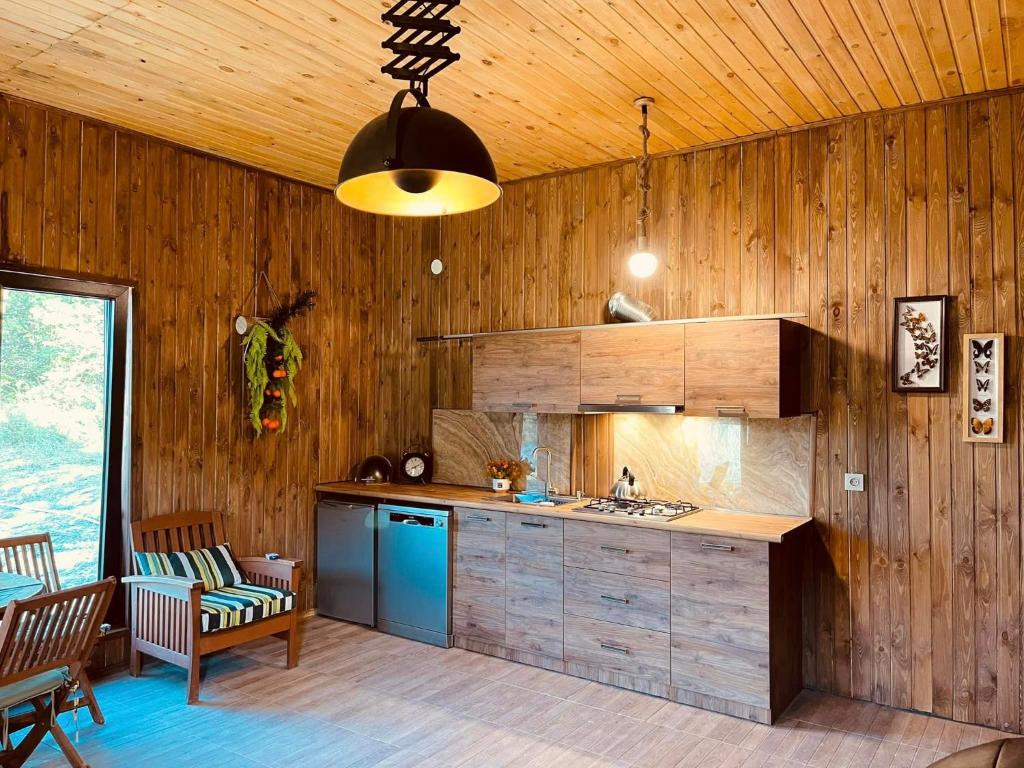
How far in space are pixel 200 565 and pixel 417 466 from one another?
1596mm

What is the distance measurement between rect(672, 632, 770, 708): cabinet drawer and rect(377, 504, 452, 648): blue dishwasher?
58.2 inches

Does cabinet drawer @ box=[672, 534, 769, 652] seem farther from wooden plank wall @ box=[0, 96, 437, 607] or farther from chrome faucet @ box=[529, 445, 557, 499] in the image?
wooden plank wall @ box=[0, 96, 437, 607]

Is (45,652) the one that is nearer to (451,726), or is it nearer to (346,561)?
(451,726)

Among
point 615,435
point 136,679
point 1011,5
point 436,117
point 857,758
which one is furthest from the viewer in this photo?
point 615,435

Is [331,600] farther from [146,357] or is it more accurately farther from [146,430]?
[146,357]

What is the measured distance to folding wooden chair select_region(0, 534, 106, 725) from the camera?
338 centimetres

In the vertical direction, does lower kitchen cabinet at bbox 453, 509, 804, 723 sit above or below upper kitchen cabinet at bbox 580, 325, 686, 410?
below

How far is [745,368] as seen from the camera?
12.1 feet

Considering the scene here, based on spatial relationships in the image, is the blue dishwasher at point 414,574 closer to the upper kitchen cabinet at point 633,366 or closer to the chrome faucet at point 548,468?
the chrome faucet at point 548,468

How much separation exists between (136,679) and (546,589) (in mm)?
2249

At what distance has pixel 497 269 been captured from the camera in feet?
16.7

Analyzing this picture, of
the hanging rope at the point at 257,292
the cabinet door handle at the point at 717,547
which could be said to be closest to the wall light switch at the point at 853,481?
the cabinet door handle at the point at 717,547

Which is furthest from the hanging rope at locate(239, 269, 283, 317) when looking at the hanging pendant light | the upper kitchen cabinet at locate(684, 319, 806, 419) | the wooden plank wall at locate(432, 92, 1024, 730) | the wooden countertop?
the upper kitchen cabinet at locate(684, 319, 806, 419)

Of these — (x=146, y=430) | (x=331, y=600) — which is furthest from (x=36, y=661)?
(x=331, y=600)
